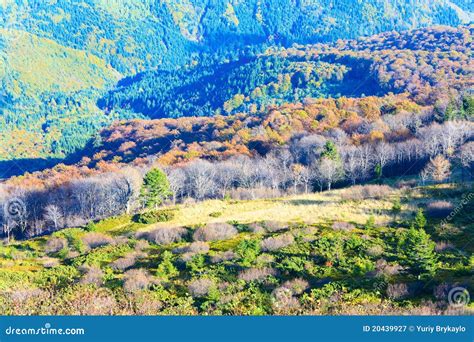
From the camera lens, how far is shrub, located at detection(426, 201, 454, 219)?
154 ft

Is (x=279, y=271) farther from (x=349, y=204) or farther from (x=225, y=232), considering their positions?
(x=349, y=204)

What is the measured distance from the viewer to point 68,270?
3588cm

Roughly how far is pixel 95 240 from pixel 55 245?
523cm

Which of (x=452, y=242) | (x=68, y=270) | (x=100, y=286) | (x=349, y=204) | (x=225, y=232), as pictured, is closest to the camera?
(x=100, y=286)

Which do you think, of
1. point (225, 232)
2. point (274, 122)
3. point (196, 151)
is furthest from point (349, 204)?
point (274, 122)

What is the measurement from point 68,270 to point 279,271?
1656cm

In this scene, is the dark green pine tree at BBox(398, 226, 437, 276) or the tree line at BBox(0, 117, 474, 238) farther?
the tree line at BBox(0, 117, 474, 238)

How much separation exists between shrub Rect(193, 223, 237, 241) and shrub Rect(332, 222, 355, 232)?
9.92 meters

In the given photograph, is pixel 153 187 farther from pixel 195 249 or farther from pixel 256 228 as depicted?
pixel 195 249

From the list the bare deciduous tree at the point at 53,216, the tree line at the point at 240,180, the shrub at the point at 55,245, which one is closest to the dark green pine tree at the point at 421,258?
the shrub at the point at 55,245

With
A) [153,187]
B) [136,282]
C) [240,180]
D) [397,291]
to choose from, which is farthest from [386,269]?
[240,180]

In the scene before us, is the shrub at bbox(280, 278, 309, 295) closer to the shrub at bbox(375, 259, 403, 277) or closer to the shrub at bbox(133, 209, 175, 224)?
the shrub at bbox(375, 259, 403, 277)

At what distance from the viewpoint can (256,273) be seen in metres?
30.6

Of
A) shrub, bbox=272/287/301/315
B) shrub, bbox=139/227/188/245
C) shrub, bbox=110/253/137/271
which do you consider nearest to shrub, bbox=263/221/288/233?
shrub, bbox=139/227/188/245
